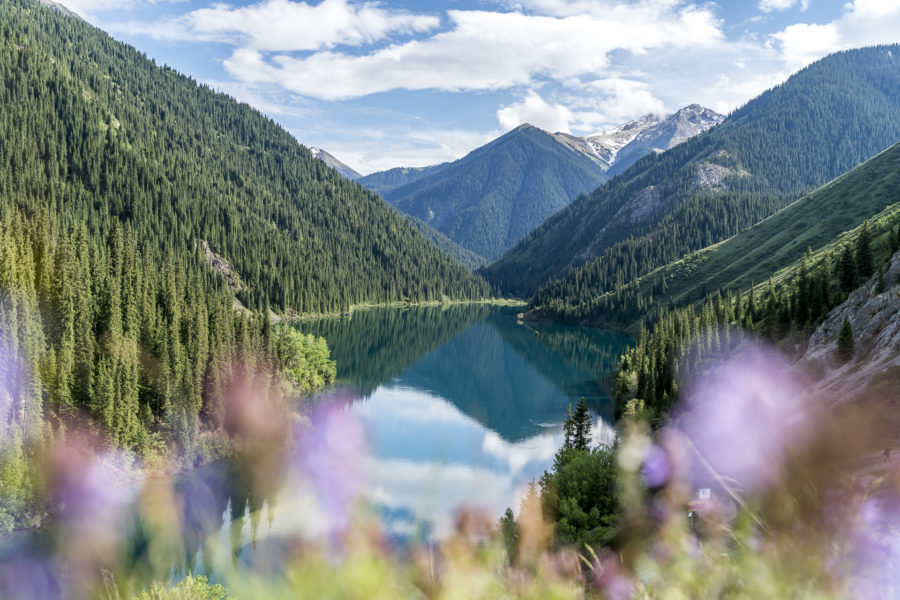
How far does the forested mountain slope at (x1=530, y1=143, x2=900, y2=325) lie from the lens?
148 m

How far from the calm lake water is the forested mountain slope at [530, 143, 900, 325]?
34747mm

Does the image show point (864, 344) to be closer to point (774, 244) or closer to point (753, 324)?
point (753, 324)

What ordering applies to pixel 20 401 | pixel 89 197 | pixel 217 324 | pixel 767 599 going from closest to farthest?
pixel 767 599
pixel 20 401
pixel 217 324
pixel 89 197

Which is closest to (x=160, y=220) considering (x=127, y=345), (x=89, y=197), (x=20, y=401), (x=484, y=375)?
(x=89, y=197)

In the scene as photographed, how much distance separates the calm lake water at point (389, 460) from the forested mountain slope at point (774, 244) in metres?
34.7

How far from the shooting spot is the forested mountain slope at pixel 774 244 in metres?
148

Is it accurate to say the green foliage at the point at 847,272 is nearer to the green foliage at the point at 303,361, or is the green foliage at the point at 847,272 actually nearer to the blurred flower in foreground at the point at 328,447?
the blurred flower in foreground at the point at 328,447

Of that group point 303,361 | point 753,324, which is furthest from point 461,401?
point 753,324

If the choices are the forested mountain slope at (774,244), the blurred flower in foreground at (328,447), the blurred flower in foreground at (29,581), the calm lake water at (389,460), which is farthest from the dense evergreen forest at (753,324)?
the blurred flower in foreground at (29,581)

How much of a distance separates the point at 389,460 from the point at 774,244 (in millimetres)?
146450

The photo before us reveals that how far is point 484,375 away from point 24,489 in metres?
88.3

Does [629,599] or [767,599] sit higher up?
[767,599]

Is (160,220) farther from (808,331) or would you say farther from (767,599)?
(767,599)

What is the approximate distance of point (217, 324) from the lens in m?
75.8
